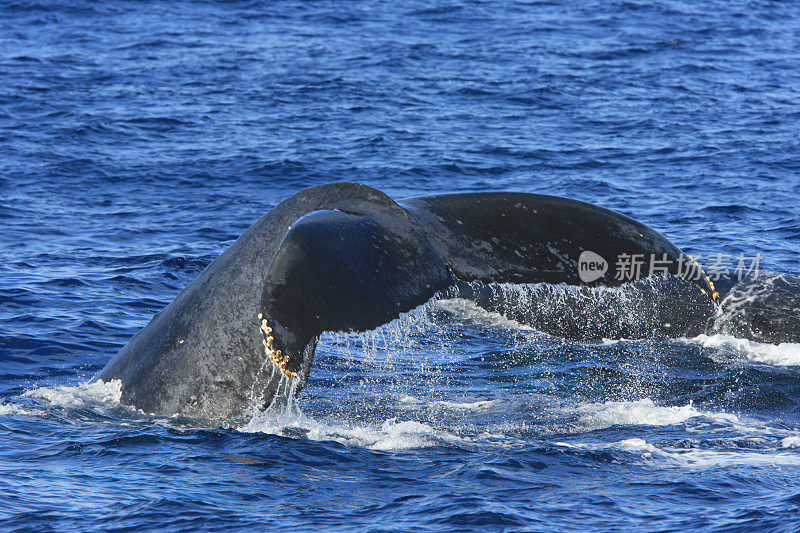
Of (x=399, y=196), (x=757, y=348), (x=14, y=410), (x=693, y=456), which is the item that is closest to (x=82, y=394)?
(x=14, y=410)

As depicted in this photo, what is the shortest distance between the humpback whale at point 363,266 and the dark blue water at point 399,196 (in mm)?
308

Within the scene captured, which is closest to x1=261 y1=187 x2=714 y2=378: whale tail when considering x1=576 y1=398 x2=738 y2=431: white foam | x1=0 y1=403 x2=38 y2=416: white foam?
x1=576 y1=398 x2=738 y2=431: white foam

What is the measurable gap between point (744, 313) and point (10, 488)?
21.9 feet

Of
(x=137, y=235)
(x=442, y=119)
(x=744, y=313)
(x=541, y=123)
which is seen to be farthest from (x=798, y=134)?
(x=137, y=235)

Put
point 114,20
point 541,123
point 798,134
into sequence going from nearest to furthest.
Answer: point 798,134 → point 541,123 → point 114,20

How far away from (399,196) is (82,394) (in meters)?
9.71

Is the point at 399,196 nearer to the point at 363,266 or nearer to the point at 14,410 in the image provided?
the point at 14,410

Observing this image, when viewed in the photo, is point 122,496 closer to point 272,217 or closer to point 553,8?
point 272,217

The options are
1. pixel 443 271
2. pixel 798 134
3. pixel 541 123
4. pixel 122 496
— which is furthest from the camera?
pixel 541 123

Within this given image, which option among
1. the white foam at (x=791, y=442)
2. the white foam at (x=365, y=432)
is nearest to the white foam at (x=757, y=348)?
the white foam at (x=791, y=442)

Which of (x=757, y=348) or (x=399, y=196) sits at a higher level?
A: (x=399, y=196)

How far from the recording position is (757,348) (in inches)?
365

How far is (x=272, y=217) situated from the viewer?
18.8ft

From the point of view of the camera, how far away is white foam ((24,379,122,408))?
6625mm
